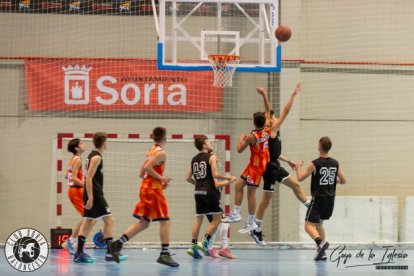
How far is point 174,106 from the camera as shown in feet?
52.5

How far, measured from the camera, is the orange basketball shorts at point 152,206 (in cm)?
1173

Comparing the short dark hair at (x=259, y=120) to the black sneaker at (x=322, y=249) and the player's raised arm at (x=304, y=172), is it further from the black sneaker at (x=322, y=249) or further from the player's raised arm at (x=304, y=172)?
the black sneaker at (x=322, y=249)

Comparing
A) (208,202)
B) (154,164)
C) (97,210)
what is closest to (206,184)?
(208,202)

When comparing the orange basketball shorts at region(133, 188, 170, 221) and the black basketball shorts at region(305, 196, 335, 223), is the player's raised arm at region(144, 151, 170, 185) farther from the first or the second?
the black basketball shorts at region(305, 196, 335, 223)

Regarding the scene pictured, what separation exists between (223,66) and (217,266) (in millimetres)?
3277

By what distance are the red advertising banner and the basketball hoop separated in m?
2.33

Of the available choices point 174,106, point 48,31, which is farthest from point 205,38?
point 48,31

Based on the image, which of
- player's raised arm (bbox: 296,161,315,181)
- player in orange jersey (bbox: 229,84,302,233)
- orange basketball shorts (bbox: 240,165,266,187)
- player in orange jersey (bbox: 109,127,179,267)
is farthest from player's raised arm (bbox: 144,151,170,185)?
player's raised arm (bbox: 296,161,315,181)

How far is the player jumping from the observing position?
39.1 ft

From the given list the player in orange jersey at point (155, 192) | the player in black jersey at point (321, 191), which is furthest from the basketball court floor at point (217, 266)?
the player in orange jersey at point (155, 192)

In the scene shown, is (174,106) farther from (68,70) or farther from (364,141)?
(364,141)

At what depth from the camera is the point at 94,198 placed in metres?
12.2

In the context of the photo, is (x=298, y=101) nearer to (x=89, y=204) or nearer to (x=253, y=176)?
(x=253, y=176)

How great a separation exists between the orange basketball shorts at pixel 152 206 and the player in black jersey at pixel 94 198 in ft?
2.30
